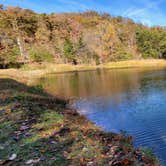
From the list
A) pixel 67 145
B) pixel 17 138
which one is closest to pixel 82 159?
pixel 67 145

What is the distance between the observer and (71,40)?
261 ft

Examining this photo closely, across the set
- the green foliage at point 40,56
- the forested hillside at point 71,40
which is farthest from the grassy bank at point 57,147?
the green foliage at point 40,56

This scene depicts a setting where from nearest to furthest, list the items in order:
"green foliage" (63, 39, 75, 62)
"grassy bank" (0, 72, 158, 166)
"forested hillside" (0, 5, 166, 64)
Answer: "grassy bank" (0, 72, 158, 166) < "forested hillside" (0, 5, 166, 64) < "green foliage" (63, 39, 75, 62)

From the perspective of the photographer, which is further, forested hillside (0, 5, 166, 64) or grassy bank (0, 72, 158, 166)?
forested hillside (0, 5, 166, 64)

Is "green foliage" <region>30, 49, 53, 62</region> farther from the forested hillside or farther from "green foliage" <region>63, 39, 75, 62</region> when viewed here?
"green foliage" <region>63, 39, 75, 62</region>

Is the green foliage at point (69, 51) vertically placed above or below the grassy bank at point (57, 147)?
above

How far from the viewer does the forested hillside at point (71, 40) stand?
7562 cm

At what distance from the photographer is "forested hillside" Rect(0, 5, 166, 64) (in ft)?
248

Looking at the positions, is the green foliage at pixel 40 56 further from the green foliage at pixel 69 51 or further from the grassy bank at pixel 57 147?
the grassy bank at pixel 57 147

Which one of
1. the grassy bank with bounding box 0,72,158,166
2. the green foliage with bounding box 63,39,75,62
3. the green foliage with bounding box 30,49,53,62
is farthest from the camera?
the green foliage with bounding box 63,39,75,62

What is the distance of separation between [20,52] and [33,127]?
6770 centimetres

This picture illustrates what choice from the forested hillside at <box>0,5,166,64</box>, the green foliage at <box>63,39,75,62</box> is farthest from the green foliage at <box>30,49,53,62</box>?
the green foliage at <box>63,39,75,62</box>

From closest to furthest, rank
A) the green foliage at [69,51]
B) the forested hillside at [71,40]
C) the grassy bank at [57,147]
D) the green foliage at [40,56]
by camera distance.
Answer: the grassy bank at [57,147] → the green foliage at [40,56] → the forested hillside at [71,40] → the green foliage at [69,51]

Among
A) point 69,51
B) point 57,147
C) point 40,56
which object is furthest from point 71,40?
point 57,147
